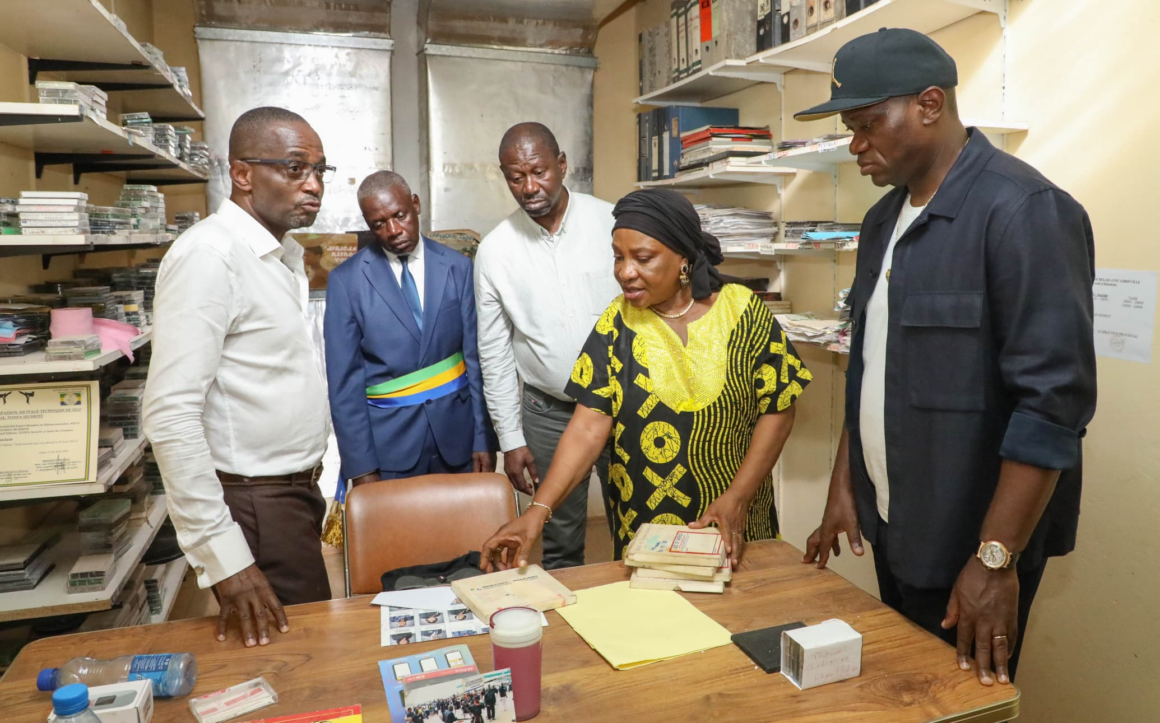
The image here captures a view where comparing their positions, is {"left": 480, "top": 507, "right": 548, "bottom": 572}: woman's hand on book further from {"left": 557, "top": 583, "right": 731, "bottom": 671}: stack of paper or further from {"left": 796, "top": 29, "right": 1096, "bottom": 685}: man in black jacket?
{"left": 796, "top": 29, "right": 1096, "bottom": 685}: man in black jacket

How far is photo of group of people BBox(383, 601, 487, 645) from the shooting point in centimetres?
139

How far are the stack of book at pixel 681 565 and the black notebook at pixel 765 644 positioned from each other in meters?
0.17

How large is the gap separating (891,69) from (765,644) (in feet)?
3.32

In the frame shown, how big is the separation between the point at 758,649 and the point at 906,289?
2.33 ft

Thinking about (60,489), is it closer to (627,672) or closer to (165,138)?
(165,138)

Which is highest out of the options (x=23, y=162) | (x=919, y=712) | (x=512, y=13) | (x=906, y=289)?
(x=512, y=13)

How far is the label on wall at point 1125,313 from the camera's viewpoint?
200cm

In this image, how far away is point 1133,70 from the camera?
1991 mm

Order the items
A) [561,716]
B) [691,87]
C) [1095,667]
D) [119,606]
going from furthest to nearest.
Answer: [691,87], [119,606], [1095,667], [561,716]

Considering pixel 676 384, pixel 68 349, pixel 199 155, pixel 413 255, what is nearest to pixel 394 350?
pixel 413 255

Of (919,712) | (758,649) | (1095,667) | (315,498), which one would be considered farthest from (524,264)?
(1095,667)

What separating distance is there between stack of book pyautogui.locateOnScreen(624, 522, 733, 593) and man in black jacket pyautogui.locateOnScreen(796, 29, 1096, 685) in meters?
0.32

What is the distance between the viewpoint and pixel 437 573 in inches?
70.1

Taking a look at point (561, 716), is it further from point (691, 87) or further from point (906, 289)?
→ point (691, 87)
